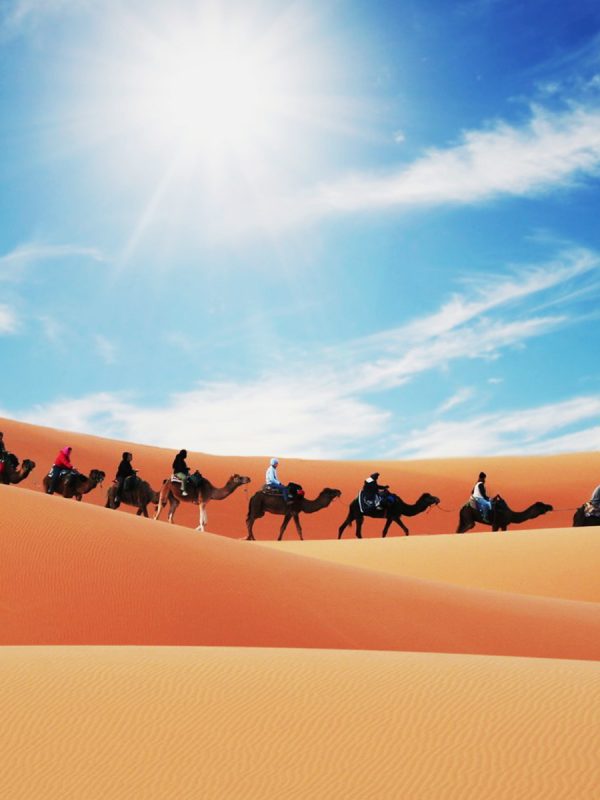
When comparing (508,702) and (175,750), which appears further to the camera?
(508,702)

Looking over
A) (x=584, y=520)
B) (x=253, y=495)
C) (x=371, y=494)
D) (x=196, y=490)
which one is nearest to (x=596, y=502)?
(x=584, y=520)

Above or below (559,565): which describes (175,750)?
below

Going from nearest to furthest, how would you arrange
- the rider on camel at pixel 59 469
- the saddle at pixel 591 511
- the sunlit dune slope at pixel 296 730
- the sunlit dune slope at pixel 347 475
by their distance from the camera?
1. the sunlit dune slope at pixel 296 730
2. the saddle at pixel 591 511
3. the rider on camel at pixel 59 469
4. the sunlit dune slope at pixel 347 475

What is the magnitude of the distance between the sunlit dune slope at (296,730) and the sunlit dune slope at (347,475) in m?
32.3

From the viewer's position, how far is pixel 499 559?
57.4 feet

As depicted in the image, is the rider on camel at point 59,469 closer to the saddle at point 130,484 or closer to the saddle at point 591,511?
the saddle at point 130,484

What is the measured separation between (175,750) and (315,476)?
1786 inches

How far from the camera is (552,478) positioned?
50406 mm

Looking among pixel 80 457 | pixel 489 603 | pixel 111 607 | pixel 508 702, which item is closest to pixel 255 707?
pixel 508 702

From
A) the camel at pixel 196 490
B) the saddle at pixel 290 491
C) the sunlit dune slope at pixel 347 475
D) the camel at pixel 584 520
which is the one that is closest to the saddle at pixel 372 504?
the saddle at pixel 290 491

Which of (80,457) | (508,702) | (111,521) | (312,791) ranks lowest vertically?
(312,791)

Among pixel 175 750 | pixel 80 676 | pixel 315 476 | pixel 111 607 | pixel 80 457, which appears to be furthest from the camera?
pixel 315 476

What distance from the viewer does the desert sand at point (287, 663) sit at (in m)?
3.63

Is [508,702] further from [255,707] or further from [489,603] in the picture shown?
[489,603]
